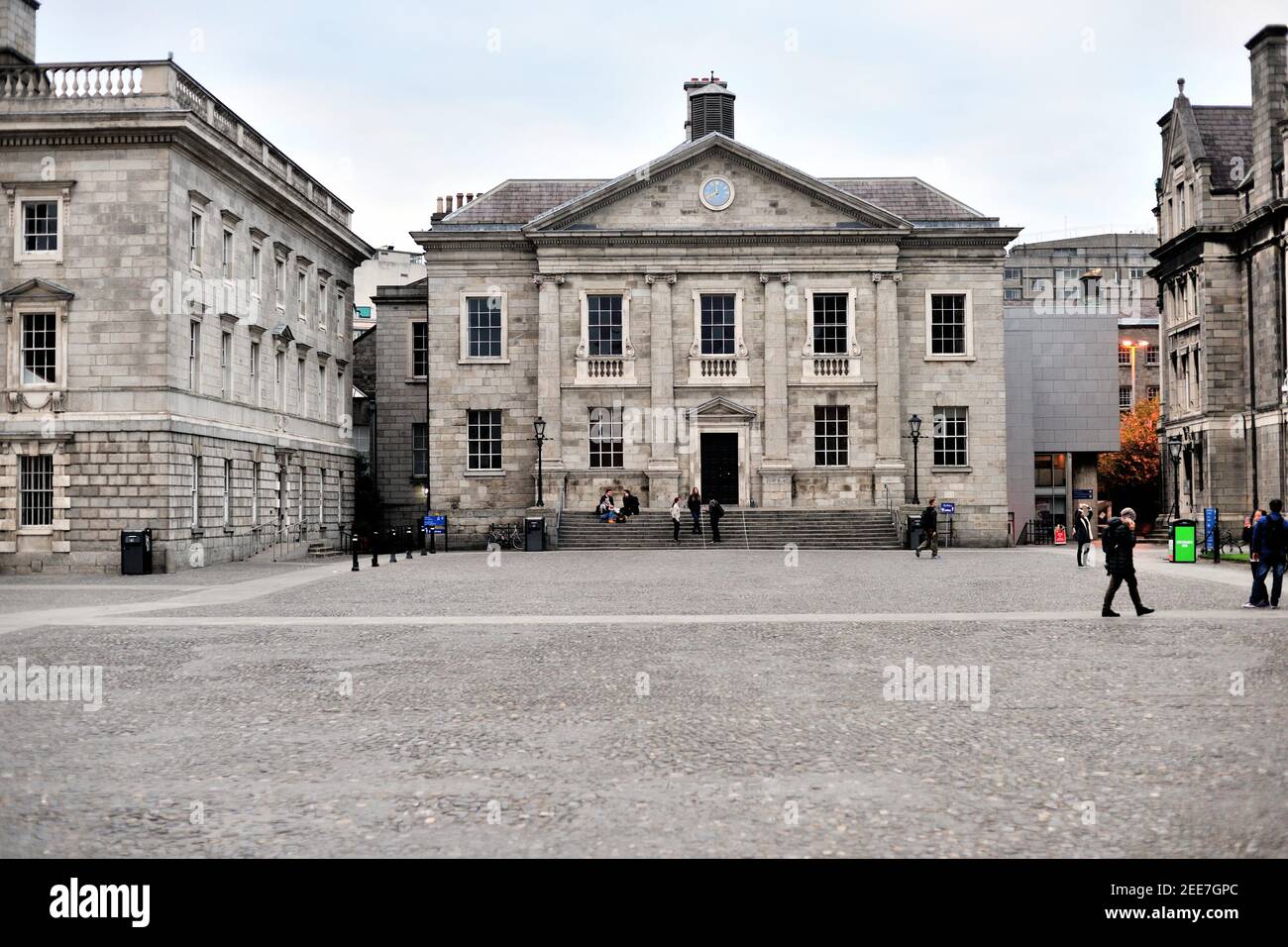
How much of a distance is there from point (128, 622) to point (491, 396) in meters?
30.4

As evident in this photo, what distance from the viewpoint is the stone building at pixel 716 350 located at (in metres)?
46.5

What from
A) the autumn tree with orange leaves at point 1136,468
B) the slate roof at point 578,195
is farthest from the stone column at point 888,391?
the autumn tree with orange leaves at point 1136,468

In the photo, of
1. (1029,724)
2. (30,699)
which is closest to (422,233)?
(30,699)

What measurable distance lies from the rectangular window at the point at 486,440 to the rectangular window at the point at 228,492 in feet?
42.5

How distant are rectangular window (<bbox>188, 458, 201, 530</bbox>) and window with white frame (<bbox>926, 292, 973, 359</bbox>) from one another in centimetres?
2790

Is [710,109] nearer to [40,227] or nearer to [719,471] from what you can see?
[719,471]

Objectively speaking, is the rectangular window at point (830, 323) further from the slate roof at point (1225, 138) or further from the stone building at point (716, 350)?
the slate roof at point (1225, 138)

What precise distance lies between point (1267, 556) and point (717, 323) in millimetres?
29735

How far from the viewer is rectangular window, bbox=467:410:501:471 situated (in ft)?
157

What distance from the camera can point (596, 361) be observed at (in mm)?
46906

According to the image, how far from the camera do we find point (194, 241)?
3325 centimetres

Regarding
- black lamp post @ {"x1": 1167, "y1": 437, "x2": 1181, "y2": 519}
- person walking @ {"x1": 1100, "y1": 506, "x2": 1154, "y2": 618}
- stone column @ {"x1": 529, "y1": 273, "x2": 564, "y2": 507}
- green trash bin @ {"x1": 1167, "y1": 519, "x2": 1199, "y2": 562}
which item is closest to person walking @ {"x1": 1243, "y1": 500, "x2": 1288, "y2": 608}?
person walking @ {"x1": 1100, "y1": 506, "x2": 1154, "y2": 618}

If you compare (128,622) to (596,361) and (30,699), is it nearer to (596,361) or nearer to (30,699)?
(30,699)
